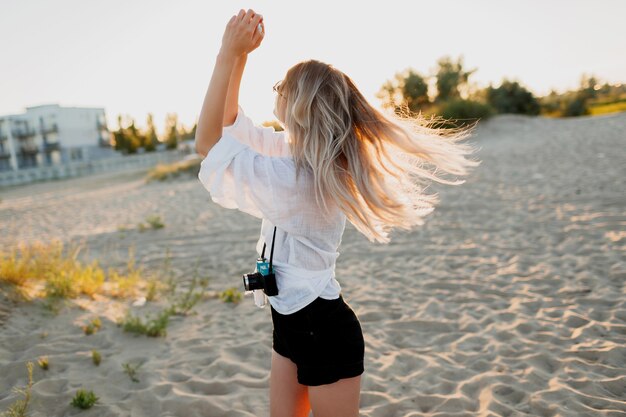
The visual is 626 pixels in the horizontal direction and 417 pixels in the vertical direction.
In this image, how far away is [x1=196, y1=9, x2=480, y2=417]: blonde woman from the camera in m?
1.53

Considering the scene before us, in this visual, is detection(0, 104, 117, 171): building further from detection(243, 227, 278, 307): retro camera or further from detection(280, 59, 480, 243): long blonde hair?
detection(280, 59, 480, 243): long blonde hair

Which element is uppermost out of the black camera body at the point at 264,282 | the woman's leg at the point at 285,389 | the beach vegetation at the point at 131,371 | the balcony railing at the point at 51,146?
the balcony railing at the point at 51,146

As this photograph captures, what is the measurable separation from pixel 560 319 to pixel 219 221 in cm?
719

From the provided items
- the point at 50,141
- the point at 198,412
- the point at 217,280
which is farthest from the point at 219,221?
the point at 50,141

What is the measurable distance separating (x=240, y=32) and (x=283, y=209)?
0.58 metres

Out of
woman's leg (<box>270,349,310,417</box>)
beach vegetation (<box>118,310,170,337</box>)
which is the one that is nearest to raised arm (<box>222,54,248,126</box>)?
woman's leg (<box>270,349,310,417</box>)

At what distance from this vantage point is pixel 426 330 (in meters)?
4.12

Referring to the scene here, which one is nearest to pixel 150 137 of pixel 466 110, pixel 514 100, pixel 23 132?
pixel 23 132

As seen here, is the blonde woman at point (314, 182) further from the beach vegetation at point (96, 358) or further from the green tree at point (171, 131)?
the green tree at point (171, 131)

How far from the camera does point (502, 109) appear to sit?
2805cm

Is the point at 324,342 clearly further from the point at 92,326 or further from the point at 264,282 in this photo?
the point at 92,326

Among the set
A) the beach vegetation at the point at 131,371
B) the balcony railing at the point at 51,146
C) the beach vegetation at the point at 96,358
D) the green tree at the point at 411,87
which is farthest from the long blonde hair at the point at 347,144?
the balcony railing at the point at 51,146

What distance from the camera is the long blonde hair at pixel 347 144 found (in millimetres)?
1532

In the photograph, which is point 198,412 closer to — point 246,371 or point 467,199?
point 246,371
